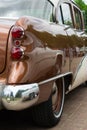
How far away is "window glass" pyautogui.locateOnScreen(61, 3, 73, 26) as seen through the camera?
6.18 meters

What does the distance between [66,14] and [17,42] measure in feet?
7.83

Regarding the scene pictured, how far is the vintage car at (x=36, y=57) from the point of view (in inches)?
161

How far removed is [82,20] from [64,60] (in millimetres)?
3020

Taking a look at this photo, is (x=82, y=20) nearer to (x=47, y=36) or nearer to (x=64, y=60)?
(x=64, y=60)

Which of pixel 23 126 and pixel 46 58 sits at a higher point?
pixel 46 58

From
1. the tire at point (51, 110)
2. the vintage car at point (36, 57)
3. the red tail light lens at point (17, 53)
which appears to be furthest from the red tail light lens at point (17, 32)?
the tire at point (51, 110)

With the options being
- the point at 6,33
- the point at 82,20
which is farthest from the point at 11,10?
the point at 82,20

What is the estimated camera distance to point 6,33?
4.23 metres

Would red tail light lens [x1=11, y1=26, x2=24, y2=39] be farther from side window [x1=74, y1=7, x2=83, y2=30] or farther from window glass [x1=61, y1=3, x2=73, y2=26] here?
side window [x1=74, y1=7, x2=83, y2=30]

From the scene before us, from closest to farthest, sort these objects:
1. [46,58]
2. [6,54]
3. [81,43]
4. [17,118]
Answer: [6,54] → [46,58] → [17,118] → [81,43]

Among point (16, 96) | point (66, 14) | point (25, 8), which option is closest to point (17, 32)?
point (16, 96)

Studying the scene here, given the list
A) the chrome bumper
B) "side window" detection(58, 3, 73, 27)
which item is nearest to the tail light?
the chrome bumper

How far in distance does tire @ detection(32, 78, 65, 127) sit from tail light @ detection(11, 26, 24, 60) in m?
0.95

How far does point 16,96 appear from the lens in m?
3.97
